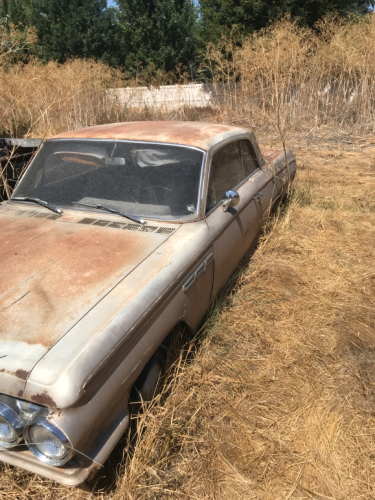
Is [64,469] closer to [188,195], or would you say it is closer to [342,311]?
[188,195]

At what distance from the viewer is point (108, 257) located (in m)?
2.24

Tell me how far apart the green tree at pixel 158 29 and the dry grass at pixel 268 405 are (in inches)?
850

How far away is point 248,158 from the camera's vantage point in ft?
13.0

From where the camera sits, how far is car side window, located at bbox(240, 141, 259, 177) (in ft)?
12.6

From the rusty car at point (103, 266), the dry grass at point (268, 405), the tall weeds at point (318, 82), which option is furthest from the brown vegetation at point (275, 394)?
the tall weeds at point (318, 82)

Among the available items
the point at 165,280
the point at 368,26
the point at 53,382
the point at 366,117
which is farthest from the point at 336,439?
the point at 368,26

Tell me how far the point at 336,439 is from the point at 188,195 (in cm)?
176

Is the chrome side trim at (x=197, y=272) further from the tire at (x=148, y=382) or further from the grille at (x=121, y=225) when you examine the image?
the tire at (x=148, y=382)

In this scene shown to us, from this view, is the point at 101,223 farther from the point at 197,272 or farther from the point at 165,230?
the point at 197,272

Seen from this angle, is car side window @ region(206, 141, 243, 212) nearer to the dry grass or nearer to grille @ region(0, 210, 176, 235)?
grille @ region(0, 210, 176, 235)

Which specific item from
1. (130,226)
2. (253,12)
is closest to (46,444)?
(130,226)

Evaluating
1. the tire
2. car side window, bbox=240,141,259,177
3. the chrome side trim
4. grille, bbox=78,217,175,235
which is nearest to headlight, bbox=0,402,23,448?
the tire

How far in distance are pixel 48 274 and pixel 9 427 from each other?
2.56 ft

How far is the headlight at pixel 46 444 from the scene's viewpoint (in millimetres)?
1508
